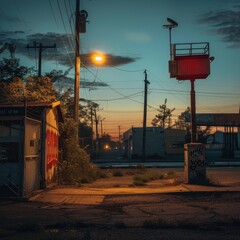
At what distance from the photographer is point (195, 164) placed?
19.4 m

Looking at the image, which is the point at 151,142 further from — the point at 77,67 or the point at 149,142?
the point at 77,67

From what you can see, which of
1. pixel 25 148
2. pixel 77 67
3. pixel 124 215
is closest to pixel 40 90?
pixel 77 67

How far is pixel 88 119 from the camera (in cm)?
10212

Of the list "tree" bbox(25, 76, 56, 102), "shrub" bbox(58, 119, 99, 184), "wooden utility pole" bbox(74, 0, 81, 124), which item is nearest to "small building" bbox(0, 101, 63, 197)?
"shrub" bbox(58, 119, 99, 184)

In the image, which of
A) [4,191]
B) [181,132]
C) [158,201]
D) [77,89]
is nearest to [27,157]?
[4,191]

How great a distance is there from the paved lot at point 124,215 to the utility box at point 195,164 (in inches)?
94.4

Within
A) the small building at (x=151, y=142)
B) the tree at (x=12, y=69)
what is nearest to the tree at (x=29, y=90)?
the tree at (x=12, y=69)

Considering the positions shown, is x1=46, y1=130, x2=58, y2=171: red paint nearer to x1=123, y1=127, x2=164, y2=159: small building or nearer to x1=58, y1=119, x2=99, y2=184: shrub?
x1=58, y1=119, x2=99, y2=184: shrub

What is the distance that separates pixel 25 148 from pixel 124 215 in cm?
486

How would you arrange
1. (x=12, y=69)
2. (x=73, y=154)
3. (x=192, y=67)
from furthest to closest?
1. (x=12, y=69)
2. (x=73, y=154)
3. (x=192, y=67)

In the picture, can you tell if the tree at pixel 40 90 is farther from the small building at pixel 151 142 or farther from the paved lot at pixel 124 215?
the small building at pixel 151 142

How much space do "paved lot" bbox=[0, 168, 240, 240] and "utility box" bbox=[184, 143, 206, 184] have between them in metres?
2.40

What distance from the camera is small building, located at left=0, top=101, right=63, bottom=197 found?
14.8 meters

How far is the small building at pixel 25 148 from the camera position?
14762mm
